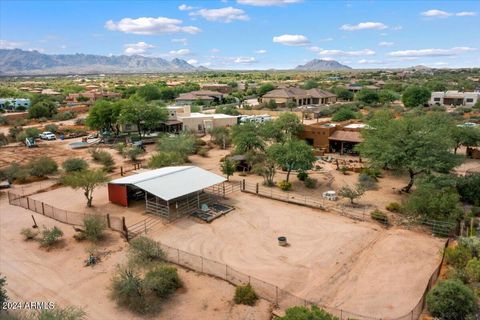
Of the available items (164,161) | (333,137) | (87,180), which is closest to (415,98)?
(333,137)

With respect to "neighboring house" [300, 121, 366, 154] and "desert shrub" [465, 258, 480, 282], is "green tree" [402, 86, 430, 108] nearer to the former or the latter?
"neighboring house" [300, 121, 366, 154]

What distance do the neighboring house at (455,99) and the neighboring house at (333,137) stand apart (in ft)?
161

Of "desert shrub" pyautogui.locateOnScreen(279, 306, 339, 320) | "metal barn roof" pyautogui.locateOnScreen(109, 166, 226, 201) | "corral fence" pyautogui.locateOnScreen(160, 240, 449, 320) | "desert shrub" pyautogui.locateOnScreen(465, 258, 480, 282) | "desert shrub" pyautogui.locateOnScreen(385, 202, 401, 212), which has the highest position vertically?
"metal barn roof" pyautogui.locateOnScreen(109, 166, 226, 201)

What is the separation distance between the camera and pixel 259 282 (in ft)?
60.5

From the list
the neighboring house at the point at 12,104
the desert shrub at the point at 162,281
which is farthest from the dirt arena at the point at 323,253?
the neighboring house at the point at 12,104

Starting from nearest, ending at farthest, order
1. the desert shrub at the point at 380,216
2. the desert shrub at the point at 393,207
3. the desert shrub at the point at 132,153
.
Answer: the desert shrub at the point at 380,216
the desert shrub at the point at 393,207
the desert shrub at the point at 132,153

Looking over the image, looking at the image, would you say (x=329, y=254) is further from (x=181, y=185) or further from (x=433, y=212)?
(x=181, y=185)

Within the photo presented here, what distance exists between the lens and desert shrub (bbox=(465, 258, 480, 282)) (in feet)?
57.7

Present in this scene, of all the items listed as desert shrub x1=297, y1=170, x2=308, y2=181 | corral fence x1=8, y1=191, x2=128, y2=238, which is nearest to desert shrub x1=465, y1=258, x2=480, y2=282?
desert shrub x1=297, y1=170, x2=308, y2=181

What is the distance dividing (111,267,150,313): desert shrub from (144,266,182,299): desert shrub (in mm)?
394

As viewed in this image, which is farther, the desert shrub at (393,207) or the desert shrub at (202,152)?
the desert shrub at (202,152)

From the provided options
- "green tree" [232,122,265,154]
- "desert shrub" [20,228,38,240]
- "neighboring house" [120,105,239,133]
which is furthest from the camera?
"neighboring house" [120,105,239,133]

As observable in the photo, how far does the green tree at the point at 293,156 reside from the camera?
108ft

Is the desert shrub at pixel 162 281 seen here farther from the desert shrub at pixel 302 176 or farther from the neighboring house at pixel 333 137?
the neighboring house at pixel 333 137
